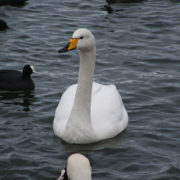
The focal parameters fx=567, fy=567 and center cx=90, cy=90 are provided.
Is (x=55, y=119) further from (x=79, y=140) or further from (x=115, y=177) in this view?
(x=115, y=177)

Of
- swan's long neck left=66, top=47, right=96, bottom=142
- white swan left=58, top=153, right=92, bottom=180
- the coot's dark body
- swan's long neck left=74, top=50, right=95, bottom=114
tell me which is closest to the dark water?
the coot's dark body

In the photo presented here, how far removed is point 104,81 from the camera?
1193 centimetres

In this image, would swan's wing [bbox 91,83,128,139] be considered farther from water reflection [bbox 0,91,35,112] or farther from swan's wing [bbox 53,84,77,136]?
water reflection [bbox 0,91,35,112]

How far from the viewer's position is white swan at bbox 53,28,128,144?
8.55 m

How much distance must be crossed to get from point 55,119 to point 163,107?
7.26 ft

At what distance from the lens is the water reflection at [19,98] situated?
1103 cm

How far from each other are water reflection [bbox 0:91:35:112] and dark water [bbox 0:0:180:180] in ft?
0.07

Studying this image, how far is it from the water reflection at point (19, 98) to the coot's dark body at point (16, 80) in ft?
0.37

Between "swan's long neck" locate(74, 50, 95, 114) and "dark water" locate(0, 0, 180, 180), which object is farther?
"swan's long neck" locate(74, 50, 95, 114)

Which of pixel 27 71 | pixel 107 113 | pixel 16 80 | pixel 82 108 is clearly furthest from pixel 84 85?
pixel 16 80

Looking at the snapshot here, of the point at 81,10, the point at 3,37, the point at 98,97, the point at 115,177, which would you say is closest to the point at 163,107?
the point at 98,97

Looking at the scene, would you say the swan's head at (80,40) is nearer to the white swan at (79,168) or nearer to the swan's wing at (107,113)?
the swan's wing at (107,113)

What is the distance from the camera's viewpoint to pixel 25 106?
10.9m

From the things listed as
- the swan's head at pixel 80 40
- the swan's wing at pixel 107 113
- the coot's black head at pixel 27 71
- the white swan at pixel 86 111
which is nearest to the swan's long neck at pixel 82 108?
the white swan at pixel 86 111
